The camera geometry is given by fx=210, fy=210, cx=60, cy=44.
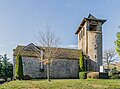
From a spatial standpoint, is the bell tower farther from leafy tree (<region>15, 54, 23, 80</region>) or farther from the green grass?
the green grass

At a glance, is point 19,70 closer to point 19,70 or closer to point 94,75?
point 19,70

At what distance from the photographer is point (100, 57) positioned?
1548 inches

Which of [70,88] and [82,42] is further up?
[82,42]

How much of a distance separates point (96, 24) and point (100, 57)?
6.64 meters

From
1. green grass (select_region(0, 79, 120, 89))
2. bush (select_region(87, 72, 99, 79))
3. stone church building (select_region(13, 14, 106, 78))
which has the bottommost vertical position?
bush (select_region(87, 72, 99, 79))

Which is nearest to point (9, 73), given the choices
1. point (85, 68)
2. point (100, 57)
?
Answer: point (85, 68)

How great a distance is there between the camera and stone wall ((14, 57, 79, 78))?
36.2 m

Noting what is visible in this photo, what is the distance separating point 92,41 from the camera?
39.7m

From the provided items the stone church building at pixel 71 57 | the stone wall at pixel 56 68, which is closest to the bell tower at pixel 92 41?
the stone church building at pixel 71 57

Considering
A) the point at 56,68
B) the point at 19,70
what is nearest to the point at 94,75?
the point at 56,68

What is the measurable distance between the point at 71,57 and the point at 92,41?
16.5 ft

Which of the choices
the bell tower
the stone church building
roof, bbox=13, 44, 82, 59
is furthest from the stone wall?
the bell tower

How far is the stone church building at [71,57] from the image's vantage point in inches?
1436

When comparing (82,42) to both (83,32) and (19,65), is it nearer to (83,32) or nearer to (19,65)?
(83,32)
